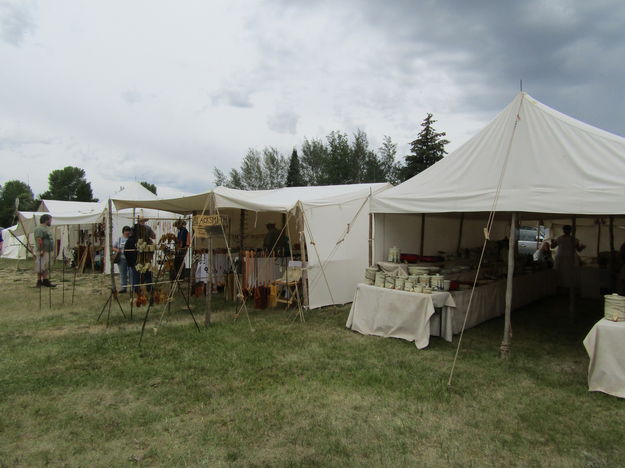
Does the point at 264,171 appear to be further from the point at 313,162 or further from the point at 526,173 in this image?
the point at 526,173

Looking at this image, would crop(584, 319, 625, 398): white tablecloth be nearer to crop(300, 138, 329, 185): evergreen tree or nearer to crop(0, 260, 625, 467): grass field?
crop(0, 260, 625, 467): grass field

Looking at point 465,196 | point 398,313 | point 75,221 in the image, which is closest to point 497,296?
point 398,313

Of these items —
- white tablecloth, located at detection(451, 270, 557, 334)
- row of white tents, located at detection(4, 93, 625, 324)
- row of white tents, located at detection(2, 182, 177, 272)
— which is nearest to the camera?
row of white tents, located at detection(4, 93, 625, 324)

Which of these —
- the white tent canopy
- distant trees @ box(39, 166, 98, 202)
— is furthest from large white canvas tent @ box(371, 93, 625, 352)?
distant trees @ box(39, 166, 98, 202)

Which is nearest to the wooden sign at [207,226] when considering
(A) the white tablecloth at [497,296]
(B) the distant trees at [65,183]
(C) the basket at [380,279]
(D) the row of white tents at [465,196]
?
(D) the row of white tents at [465,196]

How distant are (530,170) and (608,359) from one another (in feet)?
6.40

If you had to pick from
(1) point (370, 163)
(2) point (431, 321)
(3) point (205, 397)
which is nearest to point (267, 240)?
(2) point (431, 321)

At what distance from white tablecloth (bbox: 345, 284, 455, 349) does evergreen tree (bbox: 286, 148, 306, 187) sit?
22120mm

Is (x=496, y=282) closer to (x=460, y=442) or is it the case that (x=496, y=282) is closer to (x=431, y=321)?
(x=431, y=321)

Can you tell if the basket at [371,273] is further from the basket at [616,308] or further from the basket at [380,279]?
the basket at [616,308]

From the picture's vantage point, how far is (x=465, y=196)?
457 centimetres

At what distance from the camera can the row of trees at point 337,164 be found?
26906 mm

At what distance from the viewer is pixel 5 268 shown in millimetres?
14398

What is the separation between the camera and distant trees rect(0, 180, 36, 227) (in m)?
34.0
